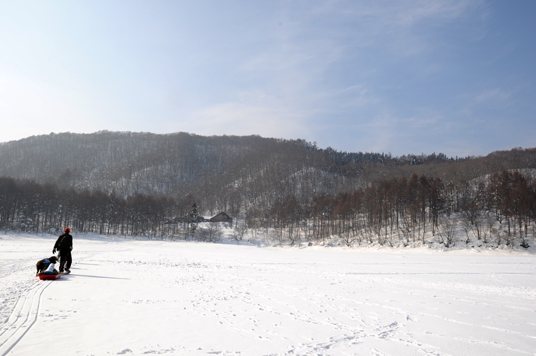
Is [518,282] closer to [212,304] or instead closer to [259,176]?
[212,304]

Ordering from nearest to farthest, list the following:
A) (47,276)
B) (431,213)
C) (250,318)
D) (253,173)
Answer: (250,318) < (47,276) < (431,213) < (253,173)

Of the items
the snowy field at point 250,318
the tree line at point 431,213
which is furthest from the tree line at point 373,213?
the snowy field at point 250,318

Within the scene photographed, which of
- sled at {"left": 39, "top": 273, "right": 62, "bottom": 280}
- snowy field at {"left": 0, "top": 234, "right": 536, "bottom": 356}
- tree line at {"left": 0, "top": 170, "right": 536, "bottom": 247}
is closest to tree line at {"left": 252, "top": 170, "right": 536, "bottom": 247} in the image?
tree line at {"left": 0, "top": 170, "right": 536, "bottom": 247}

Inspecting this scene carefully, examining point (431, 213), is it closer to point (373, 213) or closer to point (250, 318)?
point (373, 213)

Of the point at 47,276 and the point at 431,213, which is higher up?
the point at 431,213

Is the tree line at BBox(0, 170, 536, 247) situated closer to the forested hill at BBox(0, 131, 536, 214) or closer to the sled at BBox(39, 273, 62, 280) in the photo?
the forested hill at BBox(0, 131, 536, 214)

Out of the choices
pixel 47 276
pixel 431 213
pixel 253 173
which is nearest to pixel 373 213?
pixel 431 213

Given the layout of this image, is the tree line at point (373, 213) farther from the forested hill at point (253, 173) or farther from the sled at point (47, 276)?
the sled at point (47, 276)

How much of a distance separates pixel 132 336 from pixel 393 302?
830 centimetres

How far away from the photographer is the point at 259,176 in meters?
152

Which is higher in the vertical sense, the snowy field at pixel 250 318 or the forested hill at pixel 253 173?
the forested hill at pixel 253 173

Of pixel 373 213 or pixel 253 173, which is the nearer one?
pixel 373 213

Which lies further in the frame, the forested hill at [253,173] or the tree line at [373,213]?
the forested hill at [253,173]

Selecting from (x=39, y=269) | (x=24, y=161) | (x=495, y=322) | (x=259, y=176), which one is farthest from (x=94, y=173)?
(x=495, y=322)
